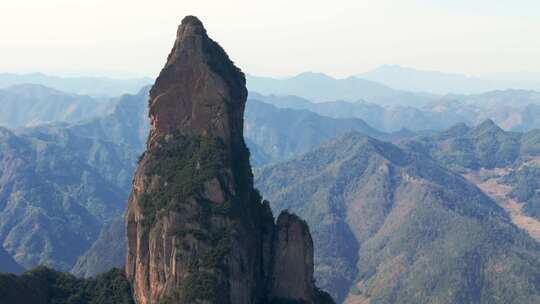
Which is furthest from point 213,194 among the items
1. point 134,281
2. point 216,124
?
point 134,281

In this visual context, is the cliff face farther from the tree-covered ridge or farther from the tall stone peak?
the tree-covered ridge

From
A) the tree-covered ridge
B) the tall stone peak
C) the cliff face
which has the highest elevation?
the tall stone peak

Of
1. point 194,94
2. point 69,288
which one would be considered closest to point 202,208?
point 194,94

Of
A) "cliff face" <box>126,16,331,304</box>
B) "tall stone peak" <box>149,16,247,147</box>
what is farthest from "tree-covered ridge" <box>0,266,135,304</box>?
"tall stone peak" <box>149,16,247,147</box>

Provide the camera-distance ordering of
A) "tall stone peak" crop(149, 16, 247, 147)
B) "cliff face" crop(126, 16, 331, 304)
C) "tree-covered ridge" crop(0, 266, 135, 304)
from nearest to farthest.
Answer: "cliff face" crop(126, 16, 331, 304) → "tree-covered ridge" crop(0, 266, 135, 304) → "tall stone peak" crop(149, 16, 247, 147)

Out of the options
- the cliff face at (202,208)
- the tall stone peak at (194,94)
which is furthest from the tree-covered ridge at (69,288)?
the tall stone peak at (194,94)

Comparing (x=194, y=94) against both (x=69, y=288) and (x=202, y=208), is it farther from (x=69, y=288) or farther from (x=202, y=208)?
(x=69, y=288)
